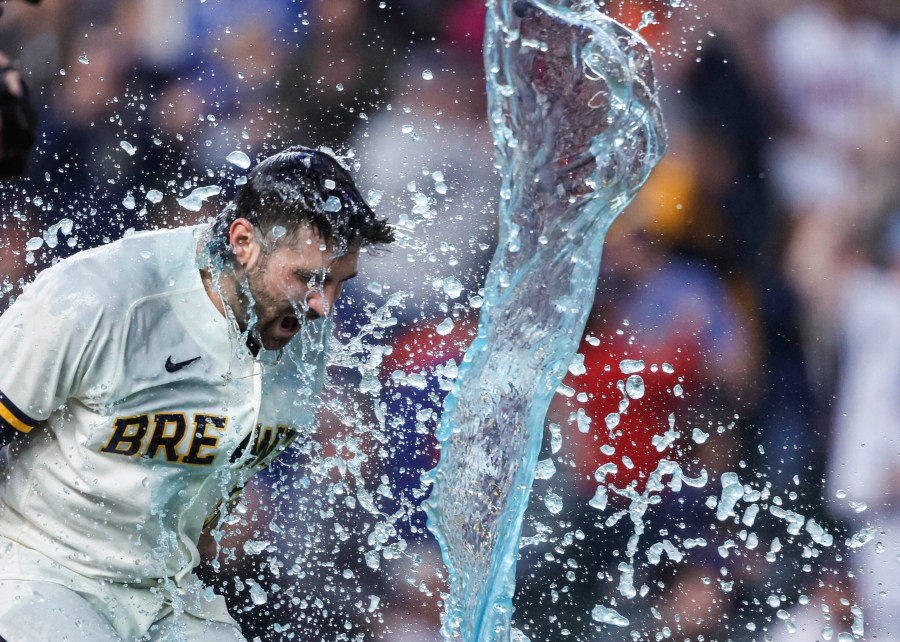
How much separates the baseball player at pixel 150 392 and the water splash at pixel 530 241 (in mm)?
376

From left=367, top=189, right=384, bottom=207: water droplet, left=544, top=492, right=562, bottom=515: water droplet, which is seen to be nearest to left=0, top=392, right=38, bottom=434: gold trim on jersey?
left=367, top=189, right=384, bottom=207: water droplet

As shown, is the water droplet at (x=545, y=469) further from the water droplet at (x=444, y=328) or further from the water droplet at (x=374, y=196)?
the water droplet at (x=374, y=196)

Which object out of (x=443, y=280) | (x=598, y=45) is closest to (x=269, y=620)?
(x=443, y=280)

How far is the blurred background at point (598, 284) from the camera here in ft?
10.5

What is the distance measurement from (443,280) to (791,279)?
4.24ft

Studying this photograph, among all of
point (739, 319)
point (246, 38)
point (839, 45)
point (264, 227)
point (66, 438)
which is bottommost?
point (66, 438)

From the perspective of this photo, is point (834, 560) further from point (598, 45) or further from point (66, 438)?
point (66, 438)

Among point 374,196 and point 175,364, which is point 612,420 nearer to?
point 374,196

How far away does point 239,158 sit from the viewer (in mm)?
3752

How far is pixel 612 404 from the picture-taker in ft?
11.3

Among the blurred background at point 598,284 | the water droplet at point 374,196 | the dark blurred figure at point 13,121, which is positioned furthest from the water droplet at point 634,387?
the dark blurred figure at point 13,121

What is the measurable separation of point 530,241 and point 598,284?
40.4 inches

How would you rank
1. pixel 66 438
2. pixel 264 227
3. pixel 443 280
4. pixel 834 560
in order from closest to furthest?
pixel 66 438
pixel 264 227
pixel 834 560
pixel 443 280

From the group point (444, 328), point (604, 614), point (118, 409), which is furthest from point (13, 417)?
point (604, 614)
